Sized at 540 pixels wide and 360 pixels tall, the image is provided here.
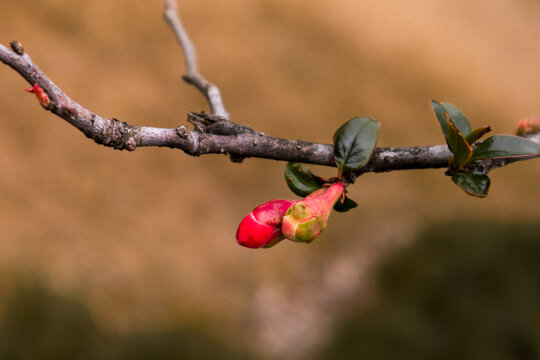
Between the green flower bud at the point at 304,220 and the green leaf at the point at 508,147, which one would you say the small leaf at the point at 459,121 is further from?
the green flower bud at the point at 304,220

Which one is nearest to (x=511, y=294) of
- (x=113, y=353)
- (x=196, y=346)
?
(x=196, y=346)

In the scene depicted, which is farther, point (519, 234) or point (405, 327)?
point (519, 234)

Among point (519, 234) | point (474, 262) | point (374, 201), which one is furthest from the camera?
point (374, 201)

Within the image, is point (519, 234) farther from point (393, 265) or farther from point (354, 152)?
point (354, 152)

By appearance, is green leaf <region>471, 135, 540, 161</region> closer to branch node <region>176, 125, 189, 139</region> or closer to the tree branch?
the tree branch

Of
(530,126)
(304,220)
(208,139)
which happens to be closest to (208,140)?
(208,139)

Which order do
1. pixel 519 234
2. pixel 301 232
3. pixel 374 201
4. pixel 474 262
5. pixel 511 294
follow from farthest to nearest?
pixel 374 201
pixel 519 234
pixel 474 262
pixel 511 294
pixel 301 232

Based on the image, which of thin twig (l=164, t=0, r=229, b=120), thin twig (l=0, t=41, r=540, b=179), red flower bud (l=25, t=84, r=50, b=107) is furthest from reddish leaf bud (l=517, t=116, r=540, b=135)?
red flower bud (l=25, t=84, r=50, b=107)
